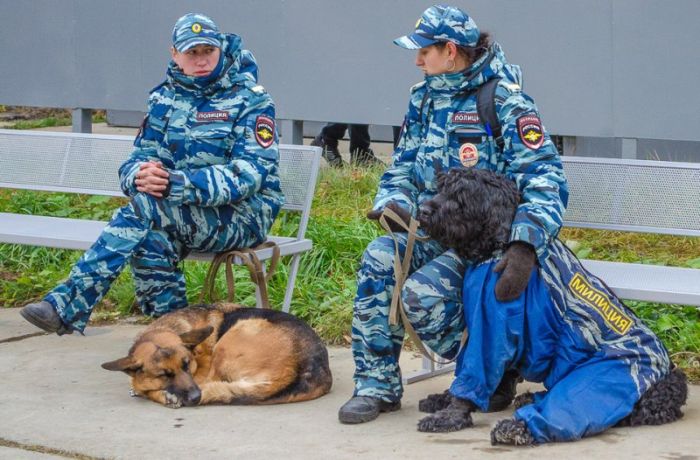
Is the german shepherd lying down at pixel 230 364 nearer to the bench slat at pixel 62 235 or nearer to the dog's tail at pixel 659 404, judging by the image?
the bench slat at pixel 62 235

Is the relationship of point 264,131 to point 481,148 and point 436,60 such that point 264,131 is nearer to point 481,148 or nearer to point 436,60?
point 436,60

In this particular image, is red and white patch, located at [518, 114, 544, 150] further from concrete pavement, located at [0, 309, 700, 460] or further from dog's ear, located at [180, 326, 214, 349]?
dog's ear, located at [180, 326, 214, 349]

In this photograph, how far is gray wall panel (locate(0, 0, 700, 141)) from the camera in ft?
23.4

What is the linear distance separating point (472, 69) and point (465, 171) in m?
0.44

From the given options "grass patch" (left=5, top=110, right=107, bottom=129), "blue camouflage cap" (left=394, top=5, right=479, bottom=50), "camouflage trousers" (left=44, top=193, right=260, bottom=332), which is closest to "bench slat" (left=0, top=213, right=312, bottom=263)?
"camouflage trousers" (left=44, top=193, right=260, bottom=332)

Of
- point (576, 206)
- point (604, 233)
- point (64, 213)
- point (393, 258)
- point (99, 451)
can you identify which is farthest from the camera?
point (64, 213)

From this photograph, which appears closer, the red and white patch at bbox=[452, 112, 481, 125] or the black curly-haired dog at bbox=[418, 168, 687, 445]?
the black curly-haired dog at bbox=[418, 168, 687, 445]

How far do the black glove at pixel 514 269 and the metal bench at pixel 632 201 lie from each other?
2.69 feet

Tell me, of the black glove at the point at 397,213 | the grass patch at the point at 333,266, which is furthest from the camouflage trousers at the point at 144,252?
the black glove at the point at 397,213

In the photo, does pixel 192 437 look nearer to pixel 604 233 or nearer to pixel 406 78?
pixel 604 233

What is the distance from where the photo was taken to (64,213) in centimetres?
748

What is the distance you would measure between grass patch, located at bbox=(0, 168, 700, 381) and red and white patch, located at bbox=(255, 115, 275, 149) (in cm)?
98

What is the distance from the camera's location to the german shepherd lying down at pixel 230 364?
4.53 metres

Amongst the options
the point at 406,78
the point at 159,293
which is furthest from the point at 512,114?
the point at 406,78
